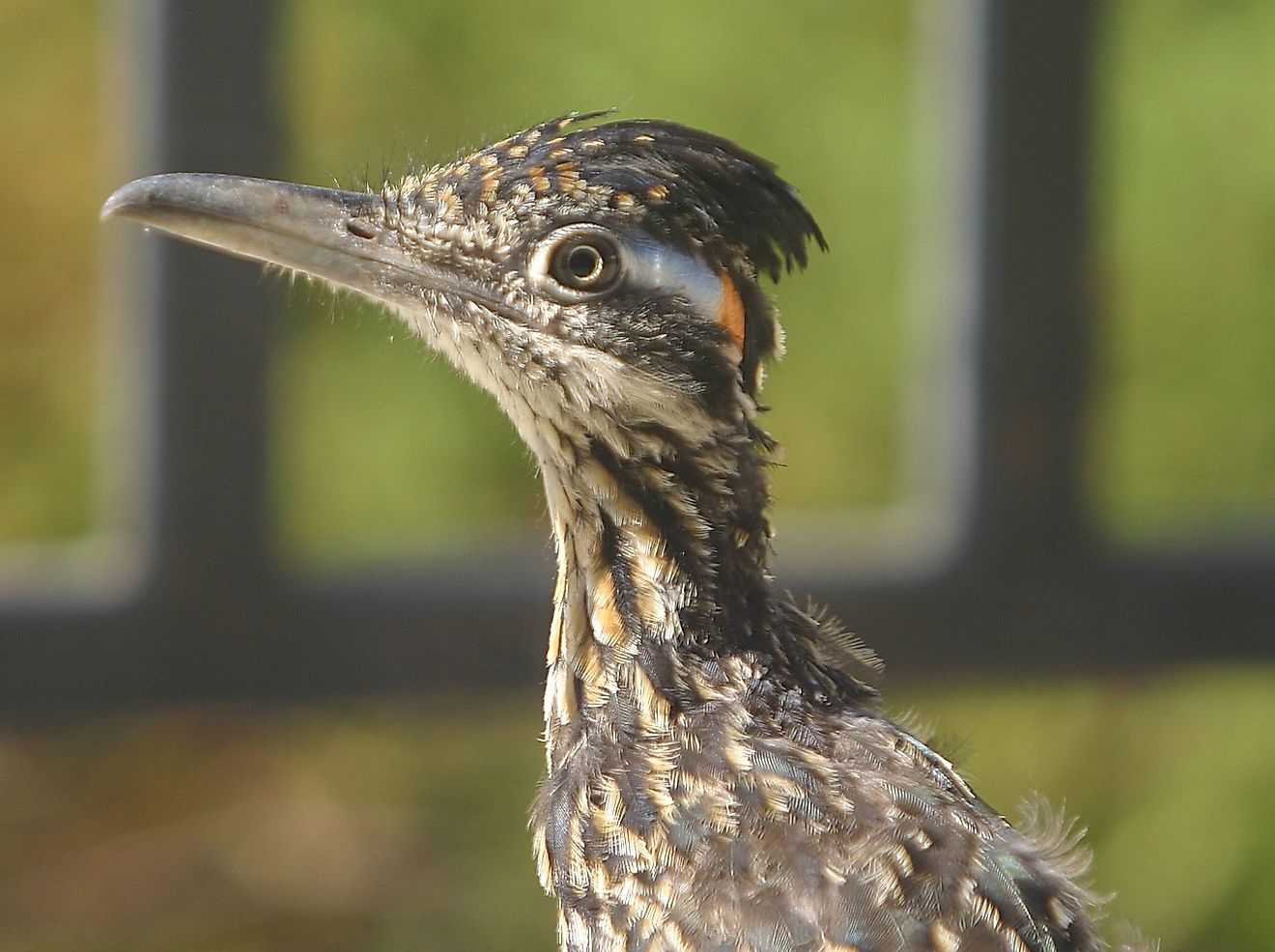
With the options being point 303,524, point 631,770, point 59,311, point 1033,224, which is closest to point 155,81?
point 303,524

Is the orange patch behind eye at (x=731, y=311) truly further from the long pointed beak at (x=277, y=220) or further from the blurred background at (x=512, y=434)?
the blurred background at (x=512, y=434)

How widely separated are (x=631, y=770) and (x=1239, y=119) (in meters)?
4.35

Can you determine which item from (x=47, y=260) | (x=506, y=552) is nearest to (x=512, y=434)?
(x=506, y=552)

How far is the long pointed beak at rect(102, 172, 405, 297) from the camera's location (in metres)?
2.66

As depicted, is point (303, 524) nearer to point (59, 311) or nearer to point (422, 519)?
point (422, 519)

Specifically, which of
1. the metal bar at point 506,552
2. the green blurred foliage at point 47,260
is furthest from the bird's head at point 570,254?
the green blurred foliage at point 47,260

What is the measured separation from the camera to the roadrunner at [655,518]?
2.55 m

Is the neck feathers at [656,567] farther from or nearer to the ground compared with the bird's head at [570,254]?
nearer to the ground

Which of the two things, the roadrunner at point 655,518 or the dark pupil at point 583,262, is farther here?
the dark pupil at point 583,262

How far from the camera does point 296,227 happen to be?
2742mm

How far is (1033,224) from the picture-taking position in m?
4.95

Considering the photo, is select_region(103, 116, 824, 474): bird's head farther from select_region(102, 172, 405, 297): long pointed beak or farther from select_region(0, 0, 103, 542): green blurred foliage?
select_region(0, 0, 103, 542): green blurred foliage

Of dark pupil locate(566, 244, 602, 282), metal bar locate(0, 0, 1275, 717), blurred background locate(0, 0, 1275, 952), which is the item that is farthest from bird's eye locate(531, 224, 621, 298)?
blurred background locate(0, 0, 1275, 952)

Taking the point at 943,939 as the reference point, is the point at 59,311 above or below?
above
